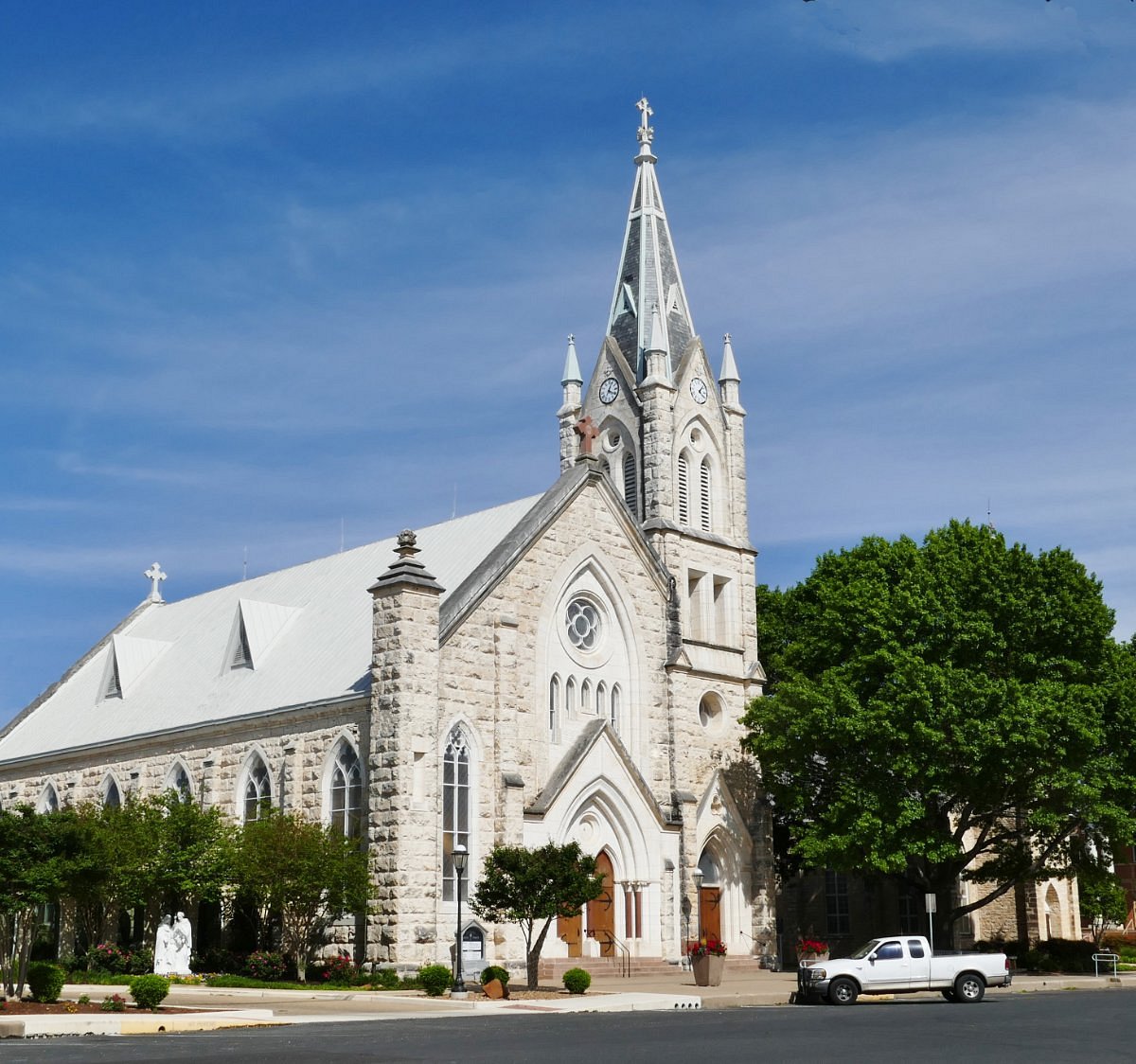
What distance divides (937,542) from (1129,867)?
32.7 m

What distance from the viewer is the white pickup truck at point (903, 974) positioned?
93.2 ft

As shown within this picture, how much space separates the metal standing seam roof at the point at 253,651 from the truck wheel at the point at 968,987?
1619cm

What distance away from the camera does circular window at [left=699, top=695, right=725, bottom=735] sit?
43906mm

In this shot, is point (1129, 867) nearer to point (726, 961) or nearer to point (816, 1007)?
point (726, 961)

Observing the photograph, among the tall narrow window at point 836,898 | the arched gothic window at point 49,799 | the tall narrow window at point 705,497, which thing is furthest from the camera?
the tall narrow window at point 836,898

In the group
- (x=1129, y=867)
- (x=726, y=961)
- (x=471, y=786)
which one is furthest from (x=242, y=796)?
(x=1129, y=867)

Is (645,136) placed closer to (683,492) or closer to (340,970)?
(683,492)

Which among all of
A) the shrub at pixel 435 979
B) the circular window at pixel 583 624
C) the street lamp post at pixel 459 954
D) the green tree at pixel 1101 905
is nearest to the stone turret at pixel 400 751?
the street lamp post at pixel 459 954

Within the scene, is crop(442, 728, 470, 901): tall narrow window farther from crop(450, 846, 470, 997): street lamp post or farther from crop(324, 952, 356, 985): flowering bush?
crop(450, 846, 470, 997): street lamp post

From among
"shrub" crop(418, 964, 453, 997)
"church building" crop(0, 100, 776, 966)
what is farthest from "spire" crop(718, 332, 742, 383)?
"shrub" crop(418, 964, 453, 997)

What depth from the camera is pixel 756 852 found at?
144 ft

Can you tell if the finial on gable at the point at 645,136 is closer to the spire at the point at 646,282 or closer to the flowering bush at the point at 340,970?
the spire at the point at 646,282

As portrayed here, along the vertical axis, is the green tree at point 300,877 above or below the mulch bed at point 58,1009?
above

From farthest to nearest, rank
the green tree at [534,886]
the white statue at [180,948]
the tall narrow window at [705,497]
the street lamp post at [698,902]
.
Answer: the tall narrow window at [705,497] → the street lamp post at [698,902] → the white statue at [180,948] → the green tree at [534,886]
